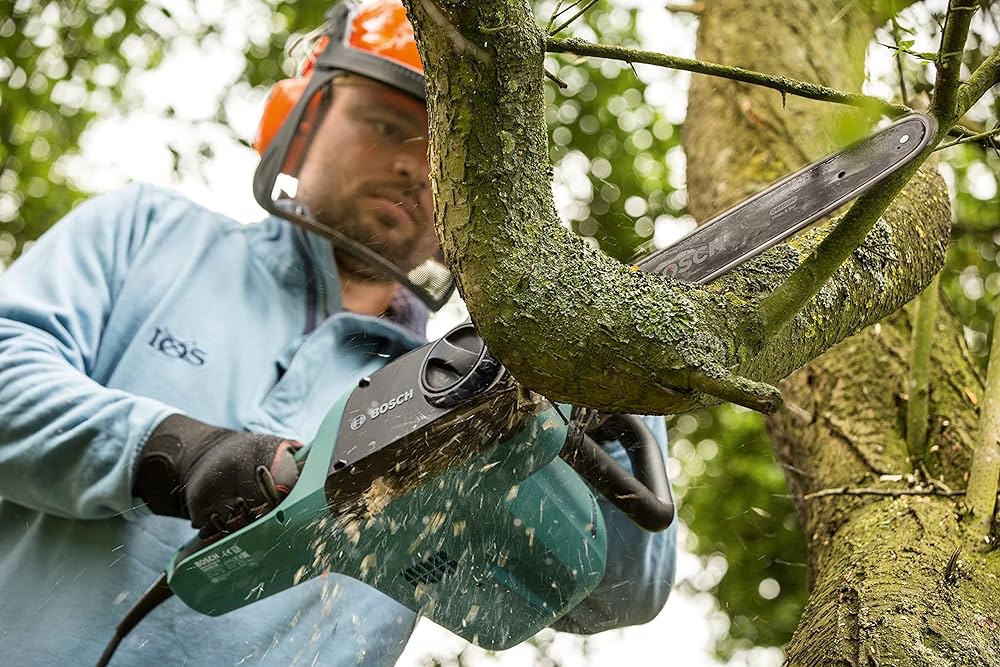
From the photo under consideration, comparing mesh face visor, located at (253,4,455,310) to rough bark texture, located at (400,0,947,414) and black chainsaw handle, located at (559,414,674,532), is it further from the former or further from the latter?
rough bark texture, located at (400,0,947,414)

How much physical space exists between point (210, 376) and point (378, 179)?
29.4 inches

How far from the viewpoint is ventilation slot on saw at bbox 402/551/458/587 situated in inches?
65.7

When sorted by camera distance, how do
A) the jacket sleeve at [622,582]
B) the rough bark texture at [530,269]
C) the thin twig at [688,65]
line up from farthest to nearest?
the jacket sleeve at [622,582]
the thin twig at [688,65]
the rough bark texture at [530,269]

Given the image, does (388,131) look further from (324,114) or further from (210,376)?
(210,376)

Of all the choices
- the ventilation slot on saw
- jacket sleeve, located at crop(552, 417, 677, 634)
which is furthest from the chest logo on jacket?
jacket sleeve, located at crop(552, 417, 677, 634)

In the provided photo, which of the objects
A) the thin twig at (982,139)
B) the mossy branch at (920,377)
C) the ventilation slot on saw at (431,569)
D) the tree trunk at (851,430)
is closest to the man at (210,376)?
the ventilation slot on saw at (431,569)

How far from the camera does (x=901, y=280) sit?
60.3 inches

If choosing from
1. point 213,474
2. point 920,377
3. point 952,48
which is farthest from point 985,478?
point 213,474

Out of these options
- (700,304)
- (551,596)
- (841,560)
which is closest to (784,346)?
(700,304)

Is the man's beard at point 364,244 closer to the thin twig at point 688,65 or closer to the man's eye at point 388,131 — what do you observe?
the man's eye at point 388,131

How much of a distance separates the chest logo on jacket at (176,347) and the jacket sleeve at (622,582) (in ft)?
3.19

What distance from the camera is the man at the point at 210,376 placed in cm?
183

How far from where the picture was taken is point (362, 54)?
8.70 feet

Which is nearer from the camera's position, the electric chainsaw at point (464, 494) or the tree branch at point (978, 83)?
the tree branch at point (978, 83)
